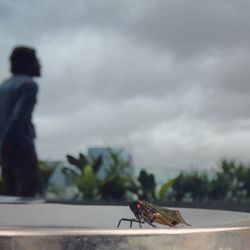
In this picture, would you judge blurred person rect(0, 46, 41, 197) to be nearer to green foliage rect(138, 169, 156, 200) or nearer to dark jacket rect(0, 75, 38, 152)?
dark jacket rect(0, 75, 38, 152)

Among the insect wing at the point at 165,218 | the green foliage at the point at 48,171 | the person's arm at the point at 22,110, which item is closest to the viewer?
the insect wing at the point at 165,218

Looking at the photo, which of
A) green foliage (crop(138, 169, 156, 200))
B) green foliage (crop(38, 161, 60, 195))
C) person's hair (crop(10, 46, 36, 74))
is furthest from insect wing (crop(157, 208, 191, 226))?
green foliage (crop(38, 161, 60, 195))

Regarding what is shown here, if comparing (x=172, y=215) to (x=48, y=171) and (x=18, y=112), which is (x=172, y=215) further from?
(x=48, y=171)

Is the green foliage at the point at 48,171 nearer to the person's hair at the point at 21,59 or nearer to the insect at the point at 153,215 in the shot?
the person's hair at the point at 21,59

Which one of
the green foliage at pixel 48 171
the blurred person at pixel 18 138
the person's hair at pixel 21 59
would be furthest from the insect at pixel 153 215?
the green foliage at pixel 48 171

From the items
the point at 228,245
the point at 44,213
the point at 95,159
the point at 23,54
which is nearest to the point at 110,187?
the point at 95,159

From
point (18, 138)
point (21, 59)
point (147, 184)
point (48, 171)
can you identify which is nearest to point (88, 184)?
point (48, 171)

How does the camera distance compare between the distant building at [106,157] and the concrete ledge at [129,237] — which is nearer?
the concrete ledge at [129,237]

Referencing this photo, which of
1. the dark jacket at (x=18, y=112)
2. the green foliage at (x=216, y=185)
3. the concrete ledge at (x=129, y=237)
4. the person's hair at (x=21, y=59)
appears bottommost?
the green foliage at (x=216, y=185)
